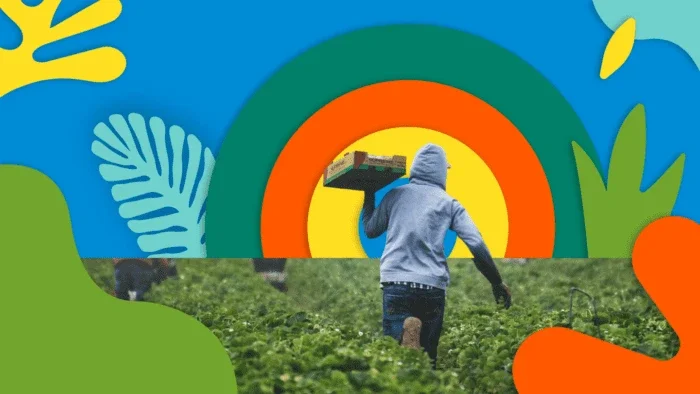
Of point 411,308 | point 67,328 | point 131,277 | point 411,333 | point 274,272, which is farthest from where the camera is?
point 274,272

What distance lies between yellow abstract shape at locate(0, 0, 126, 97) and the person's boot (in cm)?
307

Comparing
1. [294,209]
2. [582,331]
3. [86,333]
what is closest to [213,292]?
[294,209]

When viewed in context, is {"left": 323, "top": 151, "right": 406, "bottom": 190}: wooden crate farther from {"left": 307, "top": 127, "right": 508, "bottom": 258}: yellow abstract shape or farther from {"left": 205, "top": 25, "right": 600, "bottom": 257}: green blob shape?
{"left": 205, "top": 25, "right": 600, "bottom": 257}: green blob shape

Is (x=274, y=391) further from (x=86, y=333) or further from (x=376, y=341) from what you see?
(x=86, y=333)

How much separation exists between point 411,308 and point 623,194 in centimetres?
219

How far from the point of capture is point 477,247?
6094 millimetres

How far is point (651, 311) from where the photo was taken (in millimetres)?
6992

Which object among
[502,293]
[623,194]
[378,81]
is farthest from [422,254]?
[623,194]

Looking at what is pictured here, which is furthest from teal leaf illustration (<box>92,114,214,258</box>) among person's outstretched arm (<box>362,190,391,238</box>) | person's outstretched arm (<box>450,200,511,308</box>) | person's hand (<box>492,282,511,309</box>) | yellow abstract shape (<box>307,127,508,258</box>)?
person's hand (<box>492,282,511,309</box>)

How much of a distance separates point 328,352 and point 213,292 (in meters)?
4.08

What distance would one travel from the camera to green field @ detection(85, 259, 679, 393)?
4.85 metres

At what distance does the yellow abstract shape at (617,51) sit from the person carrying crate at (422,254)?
5.43 feet

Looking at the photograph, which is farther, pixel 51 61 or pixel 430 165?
pixel 51 61

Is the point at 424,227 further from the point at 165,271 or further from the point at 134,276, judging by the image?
the point at 165,271
